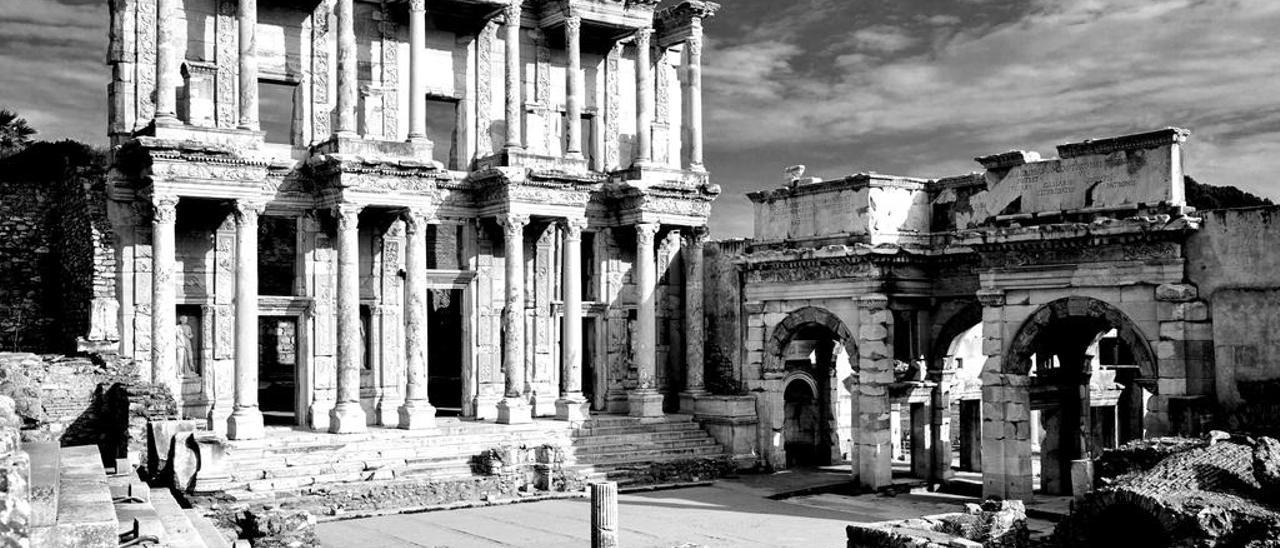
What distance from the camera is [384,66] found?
100ft

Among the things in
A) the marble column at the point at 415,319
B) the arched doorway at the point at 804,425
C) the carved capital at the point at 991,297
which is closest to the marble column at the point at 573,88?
the marble column at the point at 415,319

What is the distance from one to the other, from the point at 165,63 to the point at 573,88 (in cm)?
987

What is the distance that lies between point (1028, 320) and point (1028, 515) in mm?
3707

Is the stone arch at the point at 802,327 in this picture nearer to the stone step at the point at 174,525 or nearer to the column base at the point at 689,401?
the column base at the point at 689,401

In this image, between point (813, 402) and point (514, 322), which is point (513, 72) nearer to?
point (514, 322)

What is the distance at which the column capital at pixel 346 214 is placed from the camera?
27703 mm

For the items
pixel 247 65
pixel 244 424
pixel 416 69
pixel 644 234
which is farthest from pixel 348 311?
pixel 644 234

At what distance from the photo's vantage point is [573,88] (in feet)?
104

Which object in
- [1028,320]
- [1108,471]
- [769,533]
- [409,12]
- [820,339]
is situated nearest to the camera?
[1108,471]

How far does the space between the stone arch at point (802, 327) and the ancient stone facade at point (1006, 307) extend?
2.1 inches

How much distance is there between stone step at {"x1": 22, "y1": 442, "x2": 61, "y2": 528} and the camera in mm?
12570

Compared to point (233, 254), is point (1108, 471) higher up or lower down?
lower down

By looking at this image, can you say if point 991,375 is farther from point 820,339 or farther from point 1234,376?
point 820,339

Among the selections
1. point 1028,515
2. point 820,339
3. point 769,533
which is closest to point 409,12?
point 820,339
